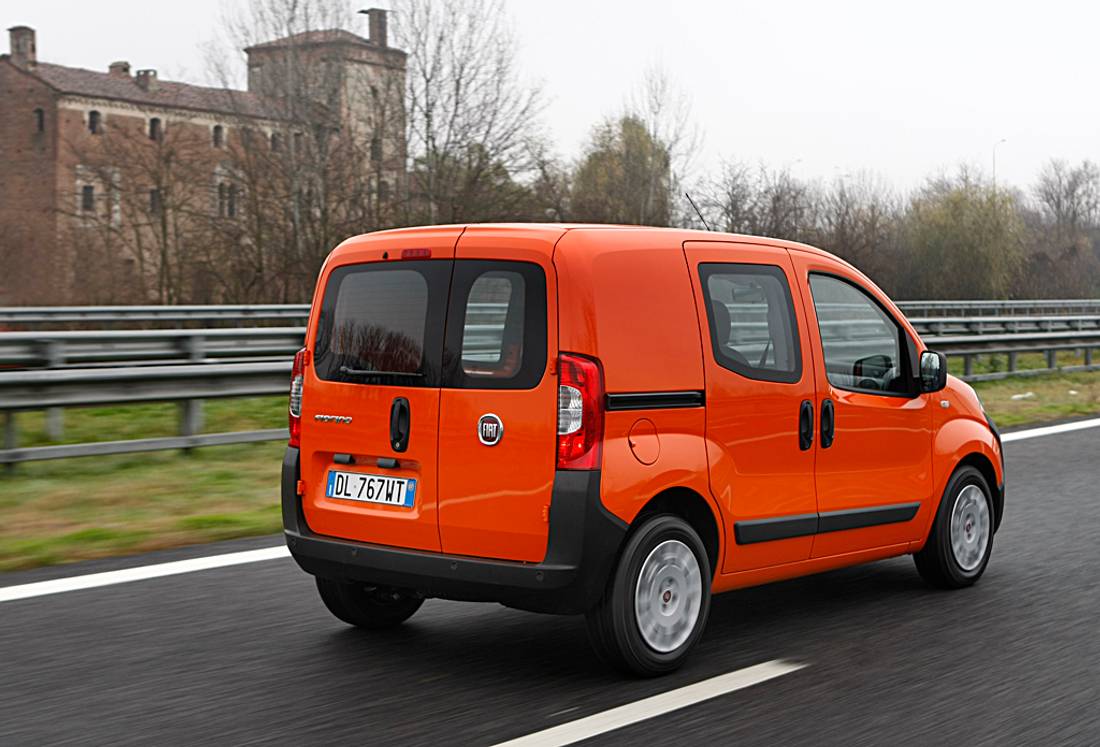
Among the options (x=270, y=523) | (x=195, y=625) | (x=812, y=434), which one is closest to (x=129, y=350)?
(x=270, y=523)

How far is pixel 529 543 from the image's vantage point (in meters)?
4.90

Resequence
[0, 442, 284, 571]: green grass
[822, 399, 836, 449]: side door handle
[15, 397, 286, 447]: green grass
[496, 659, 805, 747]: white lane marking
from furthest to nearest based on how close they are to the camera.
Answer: [15, 397, 286, 447]: green grass → [0, 442, 284, 571]: green grass → [822, 399, 836, 449]: side door handle → [496, 659, 805, 747]: white lane marking

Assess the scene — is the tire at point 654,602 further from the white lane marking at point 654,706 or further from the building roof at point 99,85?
the building roof at point 99,85

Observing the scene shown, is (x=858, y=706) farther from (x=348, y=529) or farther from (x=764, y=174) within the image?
(x=764, y=174)

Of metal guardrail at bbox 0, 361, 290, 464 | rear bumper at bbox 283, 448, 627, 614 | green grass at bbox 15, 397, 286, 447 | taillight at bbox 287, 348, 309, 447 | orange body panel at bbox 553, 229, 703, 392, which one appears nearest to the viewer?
rear bumper at bbox 283, 448, 627, 614

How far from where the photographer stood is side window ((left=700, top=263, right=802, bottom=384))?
5.46 m

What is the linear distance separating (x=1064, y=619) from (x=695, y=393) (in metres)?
2.17

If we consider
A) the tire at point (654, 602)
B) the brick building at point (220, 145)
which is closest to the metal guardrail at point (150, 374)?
the tire at point (654, 602)

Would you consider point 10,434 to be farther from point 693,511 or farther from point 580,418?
point 580,418

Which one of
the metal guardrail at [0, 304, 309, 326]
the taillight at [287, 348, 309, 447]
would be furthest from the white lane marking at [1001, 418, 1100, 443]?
the metal guardrail at [0, 304, 309, 326]

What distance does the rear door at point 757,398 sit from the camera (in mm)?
5410

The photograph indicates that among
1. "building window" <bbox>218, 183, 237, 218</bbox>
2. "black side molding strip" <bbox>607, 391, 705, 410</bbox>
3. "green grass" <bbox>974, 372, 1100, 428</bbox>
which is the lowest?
"green grass" <bbox>974, 372, 1100, 428</bbox>

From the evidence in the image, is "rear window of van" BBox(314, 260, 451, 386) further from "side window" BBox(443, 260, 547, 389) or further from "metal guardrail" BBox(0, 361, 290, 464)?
"metal guardrail" BBox(0, 361, 290, 464)

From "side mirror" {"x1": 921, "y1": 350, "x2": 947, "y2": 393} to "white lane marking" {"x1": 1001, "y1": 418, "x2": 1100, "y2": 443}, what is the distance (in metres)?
7.59
